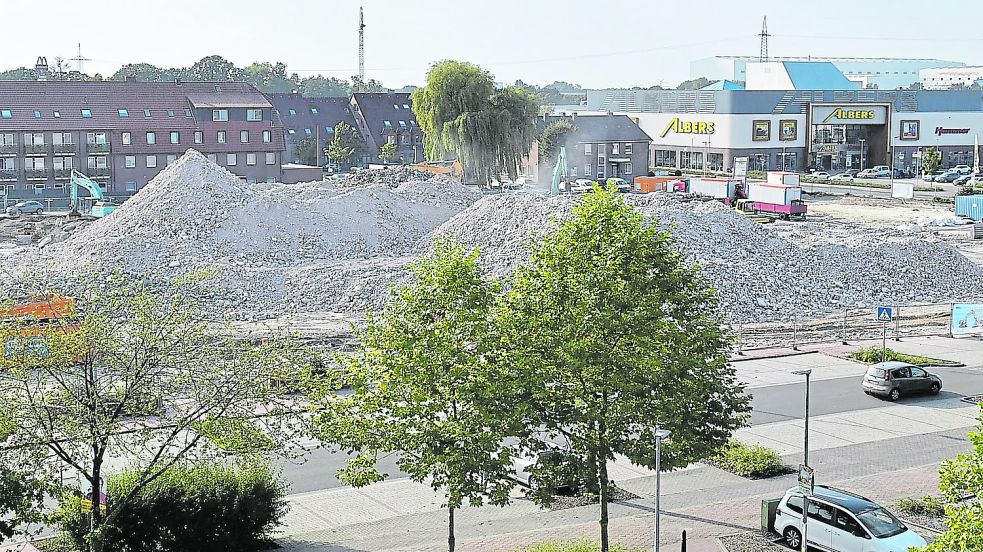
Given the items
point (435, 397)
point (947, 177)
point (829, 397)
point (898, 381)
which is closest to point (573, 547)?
point (435, 397)

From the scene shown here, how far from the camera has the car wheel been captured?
19.7 meters

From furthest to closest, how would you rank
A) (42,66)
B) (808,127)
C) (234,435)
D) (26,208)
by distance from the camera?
(808,127) → (42,66) → (26,208) → (234,435)

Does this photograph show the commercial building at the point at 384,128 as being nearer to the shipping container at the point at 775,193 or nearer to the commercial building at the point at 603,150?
the commercial building at the point at 603,150

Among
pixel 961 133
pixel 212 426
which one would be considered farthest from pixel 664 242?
pixel 961 133

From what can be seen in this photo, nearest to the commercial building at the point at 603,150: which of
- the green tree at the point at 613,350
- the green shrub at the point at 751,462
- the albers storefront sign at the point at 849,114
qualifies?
the albers storefront sign at the point at 849,114

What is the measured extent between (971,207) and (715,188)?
17089mm

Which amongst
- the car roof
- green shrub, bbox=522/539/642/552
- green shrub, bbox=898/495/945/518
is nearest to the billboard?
green shrub, bbox=898/495/945/518

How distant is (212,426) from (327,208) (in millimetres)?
33875

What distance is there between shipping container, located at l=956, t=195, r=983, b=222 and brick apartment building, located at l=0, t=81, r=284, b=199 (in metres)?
46.9

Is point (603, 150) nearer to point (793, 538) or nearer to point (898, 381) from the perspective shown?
point (898, 381)

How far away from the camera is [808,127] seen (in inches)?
4291

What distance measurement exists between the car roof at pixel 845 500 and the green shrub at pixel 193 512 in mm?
9249

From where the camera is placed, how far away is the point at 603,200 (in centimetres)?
1928

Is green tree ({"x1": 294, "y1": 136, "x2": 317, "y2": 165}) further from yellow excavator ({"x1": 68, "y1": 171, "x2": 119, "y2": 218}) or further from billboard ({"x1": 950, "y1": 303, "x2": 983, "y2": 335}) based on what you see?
billboard ({"x1": 950, "y1": 303, "x2": 983, "y2": 335})
